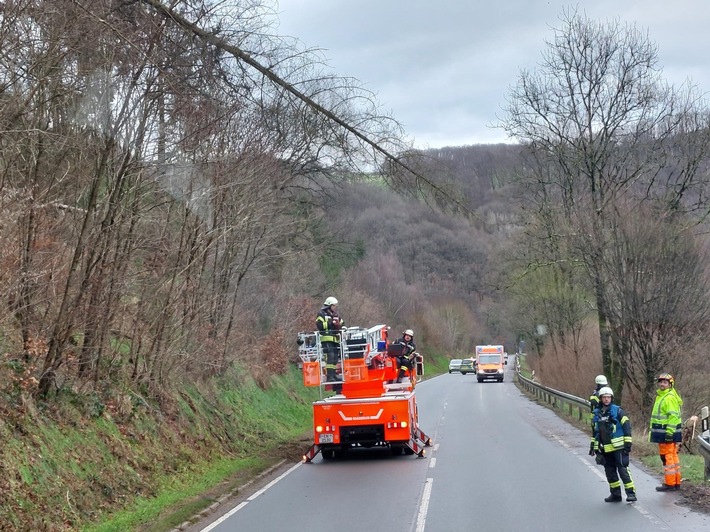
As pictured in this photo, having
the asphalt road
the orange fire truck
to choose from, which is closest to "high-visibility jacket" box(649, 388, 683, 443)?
the asphalt road

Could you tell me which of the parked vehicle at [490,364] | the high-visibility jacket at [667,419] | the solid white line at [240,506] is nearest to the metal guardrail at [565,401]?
the high-visibility jacket at [667,419]

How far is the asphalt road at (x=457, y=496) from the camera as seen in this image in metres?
10.1

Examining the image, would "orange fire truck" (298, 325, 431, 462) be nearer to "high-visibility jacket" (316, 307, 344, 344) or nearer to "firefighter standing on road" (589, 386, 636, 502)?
"high-visibility jacket" (316, 307, 344, 344)

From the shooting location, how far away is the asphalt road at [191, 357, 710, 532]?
10.1m

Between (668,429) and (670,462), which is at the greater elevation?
(668,429)

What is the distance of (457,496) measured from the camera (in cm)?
1212

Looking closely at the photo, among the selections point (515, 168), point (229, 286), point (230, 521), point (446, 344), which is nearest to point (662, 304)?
point (515, 168)

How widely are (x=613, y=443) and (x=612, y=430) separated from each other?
0.58 feet

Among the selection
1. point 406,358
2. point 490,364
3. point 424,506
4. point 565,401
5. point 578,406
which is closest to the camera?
point 424,506

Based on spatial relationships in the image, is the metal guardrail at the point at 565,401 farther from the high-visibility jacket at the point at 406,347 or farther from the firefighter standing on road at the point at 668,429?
the firefighter standing on road at the point at 668,429

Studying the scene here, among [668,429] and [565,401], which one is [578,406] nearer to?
[565,401]

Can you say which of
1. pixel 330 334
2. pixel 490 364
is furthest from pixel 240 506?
pixel 490 364

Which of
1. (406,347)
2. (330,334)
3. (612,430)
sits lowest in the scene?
(612,430)

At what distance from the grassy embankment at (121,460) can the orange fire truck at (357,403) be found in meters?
1.48
